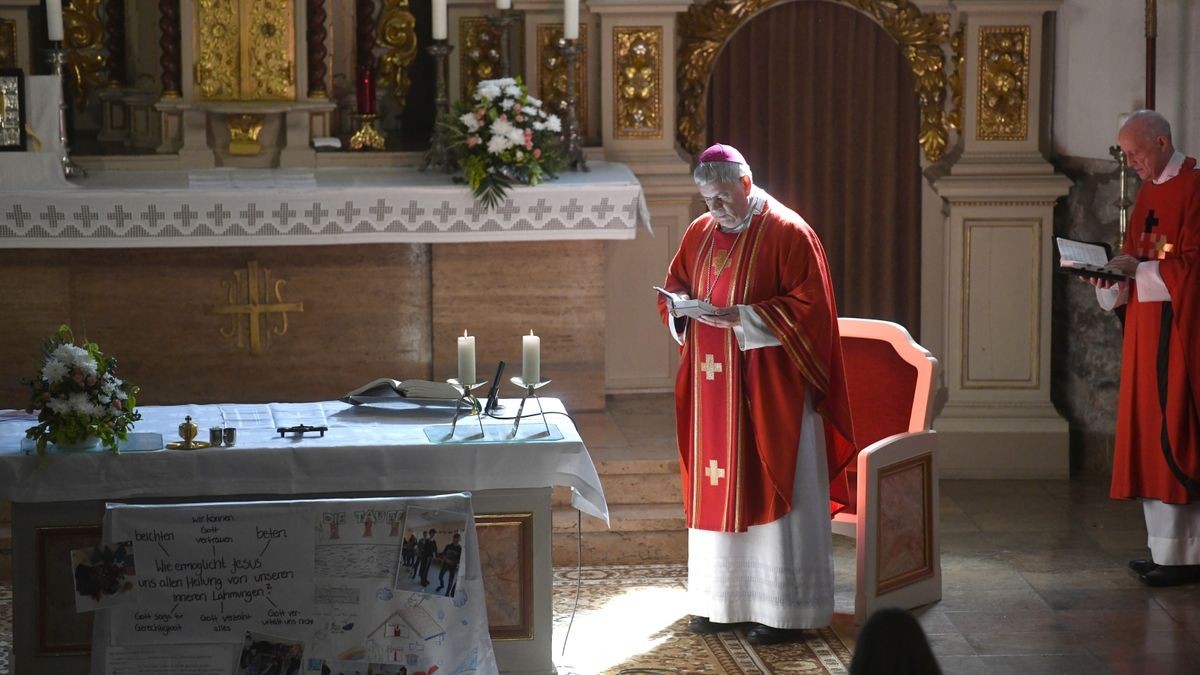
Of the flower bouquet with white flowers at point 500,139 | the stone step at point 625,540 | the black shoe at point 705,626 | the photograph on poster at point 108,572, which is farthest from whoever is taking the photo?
the flower bouquet with white flowers at point 500,139

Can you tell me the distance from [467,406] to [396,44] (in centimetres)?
339

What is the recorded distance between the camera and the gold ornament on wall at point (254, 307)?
Result: 8.19m

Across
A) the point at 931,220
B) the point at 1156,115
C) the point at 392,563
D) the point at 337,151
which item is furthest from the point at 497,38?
the point at 392,563

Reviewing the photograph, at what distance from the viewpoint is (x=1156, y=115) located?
7.13 m

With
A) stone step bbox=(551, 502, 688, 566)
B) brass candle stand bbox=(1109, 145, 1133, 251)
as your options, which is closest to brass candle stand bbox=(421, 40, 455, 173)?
stone step bbox=(551, 502, 688, 566)

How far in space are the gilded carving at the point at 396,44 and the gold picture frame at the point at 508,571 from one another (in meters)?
3.86

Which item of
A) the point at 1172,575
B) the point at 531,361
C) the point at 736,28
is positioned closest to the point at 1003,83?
the point at 736,28

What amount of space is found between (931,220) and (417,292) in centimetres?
287

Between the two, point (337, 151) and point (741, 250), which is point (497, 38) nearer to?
point (337, 151)

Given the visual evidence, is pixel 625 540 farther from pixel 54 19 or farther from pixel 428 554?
pixel 54 19

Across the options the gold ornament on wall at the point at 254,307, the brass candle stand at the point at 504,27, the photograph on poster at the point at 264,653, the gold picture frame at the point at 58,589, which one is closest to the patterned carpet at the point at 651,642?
the photograph on poster at the point at 264,653

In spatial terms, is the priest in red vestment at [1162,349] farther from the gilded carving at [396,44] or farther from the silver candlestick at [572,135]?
the gilded carving at [396,44]

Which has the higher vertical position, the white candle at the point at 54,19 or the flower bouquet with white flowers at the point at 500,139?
the white candle at the point at 54,19

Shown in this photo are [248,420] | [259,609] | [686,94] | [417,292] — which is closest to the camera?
[259,609]
